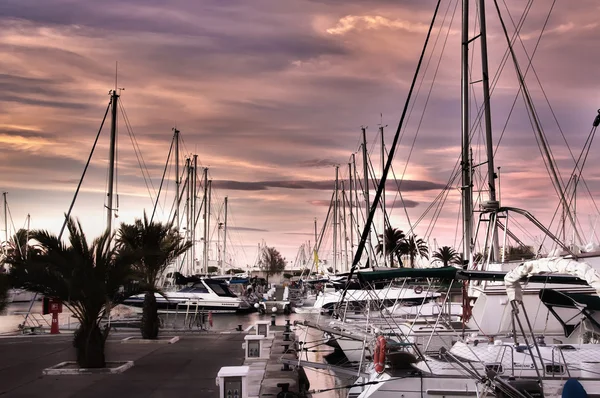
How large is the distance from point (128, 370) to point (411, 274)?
28.7 ft

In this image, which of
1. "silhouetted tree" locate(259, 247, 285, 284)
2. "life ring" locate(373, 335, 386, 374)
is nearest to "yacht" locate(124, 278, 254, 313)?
"life ring" locate(373, 335, 386, 374)

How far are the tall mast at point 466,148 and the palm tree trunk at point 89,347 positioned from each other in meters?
12.1

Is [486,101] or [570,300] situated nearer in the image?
[570,300]

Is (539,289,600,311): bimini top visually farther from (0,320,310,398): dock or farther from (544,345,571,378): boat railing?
(0,320,310,398): dock

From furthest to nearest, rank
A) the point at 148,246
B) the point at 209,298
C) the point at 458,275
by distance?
1. the point at 209,298
2. the point at 148,246
3. the point at 458,275

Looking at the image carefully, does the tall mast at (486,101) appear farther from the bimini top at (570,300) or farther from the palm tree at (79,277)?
the palm tree at (79,277)

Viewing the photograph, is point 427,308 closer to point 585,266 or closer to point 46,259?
point 46,259

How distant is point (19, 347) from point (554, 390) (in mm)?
19525

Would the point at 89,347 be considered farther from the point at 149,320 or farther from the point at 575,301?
the point at 575,301

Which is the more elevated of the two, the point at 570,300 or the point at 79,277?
the point at 79,277

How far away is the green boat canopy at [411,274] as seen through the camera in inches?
624

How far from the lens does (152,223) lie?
29328mm

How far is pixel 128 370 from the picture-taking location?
20.0 m

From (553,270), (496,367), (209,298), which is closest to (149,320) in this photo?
(496,367)
